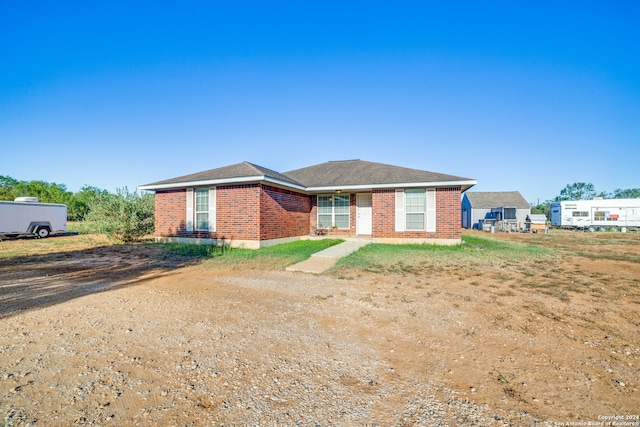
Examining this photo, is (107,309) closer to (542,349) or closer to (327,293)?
(327,293)

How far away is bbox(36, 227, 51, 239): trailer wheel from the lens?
17.5 meters

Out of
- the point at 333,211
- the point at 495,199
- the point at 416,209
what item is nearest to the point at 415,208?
the point at 416,209

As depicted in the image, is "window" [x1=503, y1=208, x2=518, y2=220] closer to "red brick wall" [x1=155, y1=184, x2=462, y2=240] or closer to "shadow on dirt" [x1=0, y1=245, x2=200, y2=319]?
"red brick wall" [x1=155, y1=184, x2=462, y2=240]

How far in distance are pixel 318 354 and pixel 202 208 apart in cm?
1145

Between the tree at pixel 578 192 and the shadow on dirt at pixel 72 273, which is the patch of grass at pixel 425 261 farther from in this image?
the tree at pixel 578 192

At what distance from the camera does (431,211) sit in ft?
42.8

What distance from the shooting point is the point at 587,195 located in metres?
59.3

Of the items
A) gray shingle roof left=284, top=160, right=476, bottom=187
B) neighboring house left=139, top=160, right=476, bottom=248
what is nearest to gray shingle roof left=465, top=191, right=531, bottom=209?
gray shingle roof left=284, top=160, right=476, bottom=187

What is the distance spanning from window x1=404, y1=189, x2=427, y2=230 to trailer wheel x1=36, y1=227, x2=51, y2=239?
21.6 m

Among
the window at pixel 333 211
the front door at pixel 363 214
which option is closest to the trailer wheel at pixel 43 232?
the window at pixel 333 211

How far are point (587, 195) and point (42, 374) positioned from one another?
81.1 meters

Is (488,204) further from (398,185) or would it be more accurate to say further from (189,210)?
(189,210)

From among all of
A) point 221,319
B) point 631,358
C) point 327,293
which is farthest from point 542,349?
point 221,319

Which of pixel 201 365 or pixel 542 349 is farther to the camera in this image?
pixel 542 349
